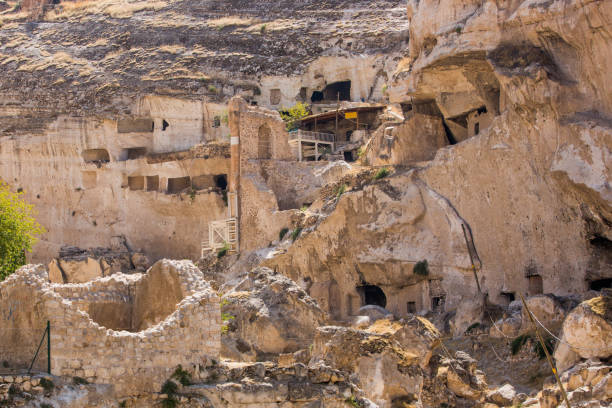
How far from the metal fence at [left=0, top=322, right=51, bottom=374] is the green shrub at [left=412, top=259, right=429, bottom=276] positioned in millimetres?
23909

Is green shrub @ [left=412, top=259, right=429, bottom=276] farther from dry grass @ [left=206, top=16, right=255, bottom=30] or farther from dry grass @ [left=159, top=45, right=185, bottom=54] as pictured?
dry grass @ [left=206, top=16, right=255, bottom=30]

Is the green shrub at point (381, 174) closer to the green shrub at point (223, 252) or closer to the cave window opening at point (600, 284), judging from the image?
the green shrub at point (223, 252)

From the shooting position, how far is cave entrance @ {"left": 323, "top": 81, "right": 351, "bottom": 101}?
58.0 m

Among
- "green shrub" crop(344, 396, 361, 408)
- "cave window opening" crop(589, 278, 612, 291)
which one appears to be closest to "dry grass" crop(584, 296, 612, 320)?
"cave window opening" crop(589, 278, 612, 291)

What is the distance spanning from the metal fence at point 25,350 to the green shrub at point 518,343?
17.8m

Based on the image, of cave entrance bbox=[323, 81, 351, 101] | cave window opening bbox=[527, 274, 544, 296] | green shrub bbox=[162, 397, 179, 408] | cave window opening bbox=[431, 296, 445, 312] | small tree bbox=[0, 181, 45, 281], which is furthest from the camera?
cave entrance bbox=[323, 81, 351, 101]

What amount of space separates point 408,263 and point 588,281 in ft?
26.4

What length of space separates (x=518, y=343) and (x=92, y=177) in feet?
99.2

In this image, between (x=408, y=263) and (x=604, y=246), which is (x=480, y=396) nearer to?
(x=604, y=246)

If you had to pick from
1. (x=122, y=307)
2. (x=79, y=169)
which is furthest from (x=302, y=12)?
(x=122, y=307)

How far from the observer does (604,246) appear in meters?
30.5

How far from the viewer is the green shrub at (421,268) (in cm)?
3609

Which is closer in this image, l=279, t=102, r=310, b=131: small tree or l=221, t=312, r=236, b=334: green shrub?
l=221, t=312, r=236, b=334: green shrub

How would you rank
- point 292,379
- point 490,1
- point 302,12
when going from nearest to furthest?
point 292,379, point 490,1, point 302,12
